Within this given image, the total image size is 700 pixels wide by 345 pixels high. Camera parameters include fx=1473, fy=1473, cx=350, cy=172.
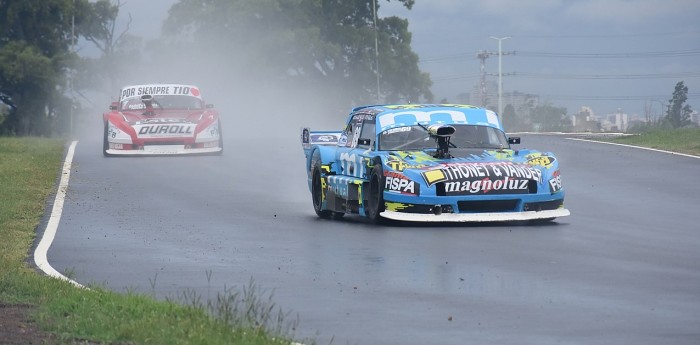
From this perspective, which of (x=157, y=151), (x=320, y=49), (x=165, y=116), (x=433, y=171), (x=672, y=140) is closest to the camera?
(x=433, y=171)

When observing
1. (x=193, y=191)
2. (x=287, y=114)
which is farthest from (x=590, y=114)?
(x=193, y=191)

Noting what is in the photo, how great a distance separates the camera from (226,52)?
83.8 meters

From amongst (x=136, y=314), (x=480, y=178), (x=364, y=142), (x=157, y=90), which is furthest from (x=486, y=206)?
(x=157, y=90)

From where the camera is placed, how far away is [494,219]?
663 inches

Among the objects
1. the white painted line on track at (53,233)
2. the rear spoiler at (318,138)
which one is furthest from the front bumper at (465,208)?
the white painted line on track at (53,233)

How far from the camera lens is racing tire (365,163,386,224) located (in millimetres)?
17297

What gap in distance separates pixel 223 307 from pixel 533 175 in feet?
27.2

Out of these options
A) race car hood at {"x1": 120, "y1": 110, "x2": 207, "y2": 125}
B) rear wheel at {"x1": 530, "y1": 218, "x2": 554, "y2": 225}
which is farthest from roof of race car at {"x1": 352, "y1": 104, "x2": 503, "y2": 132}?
race car hood at {"x1": 120, "y1": 110, "x2": 207, "y2": 125}

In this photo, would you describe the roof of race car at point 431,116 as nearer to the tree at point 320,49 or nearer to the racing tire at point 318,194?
the racing tire at point 318,194

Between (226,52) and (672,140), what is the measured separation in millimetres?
48325

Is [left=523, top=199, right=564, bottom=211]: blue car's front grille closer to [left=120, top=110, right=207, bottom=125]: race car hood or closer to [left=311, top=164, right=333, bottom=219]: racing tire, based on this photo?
[left=311, top=164, right=333, bottom=219]: racing tire

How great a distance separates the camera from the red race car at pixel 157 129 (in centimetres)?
3350

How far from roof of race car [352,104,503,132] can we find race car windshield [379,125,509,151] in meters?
0.09

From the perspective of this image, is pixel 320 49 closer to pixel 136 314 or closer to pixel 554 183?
pixel 554 183
